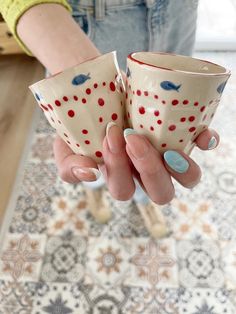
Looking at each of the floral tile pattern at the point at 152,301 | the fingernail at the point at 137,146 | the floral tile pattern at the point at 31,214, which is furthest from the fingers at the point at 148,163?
the floral tile pattern at the point at 31,214

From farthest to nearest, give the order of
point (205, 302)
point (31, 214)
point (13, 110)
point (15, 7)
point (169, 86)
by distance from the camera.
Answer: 1. point (13, 110)
2. point (31, 214)
3. point (205, 302)
4. point (15, 7)
5. point (169, 86)

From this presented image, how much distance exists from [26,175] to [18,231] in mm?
200

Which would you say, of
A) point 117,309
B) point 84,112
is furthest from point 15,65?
point 84,112

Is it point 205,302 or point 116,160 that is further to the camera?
point 205,302

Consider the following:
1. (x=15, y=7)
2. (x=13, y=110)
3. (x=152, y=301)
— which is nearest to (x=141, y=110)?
(x=15, y=7)

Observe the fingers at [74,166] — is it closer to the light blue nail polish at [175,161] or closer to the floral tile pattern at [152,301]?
the light blue nail polish at [175,161]

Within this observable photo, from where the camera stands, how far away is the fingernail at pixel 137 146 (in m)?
0.37

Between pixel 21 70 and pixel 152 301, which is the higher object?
pixel 21 70

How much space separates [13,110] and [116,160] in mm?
998

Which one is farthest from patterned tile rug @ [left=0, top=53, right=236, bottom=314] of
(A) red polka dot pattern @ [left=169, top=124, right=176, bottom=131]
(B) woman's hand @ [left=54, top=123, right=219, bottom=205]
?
(A) red polka dot pattern @ [left=169, top=124, right=176, bottom=131]

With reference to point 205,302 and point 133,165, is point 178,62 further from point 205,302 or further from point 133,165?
point 205,302

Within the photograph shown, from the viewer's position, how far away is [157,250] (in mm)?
932

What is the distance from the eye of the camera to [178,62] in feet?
1.19

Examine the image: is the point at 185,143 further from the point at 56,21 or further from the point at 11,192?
the point at 11,192
